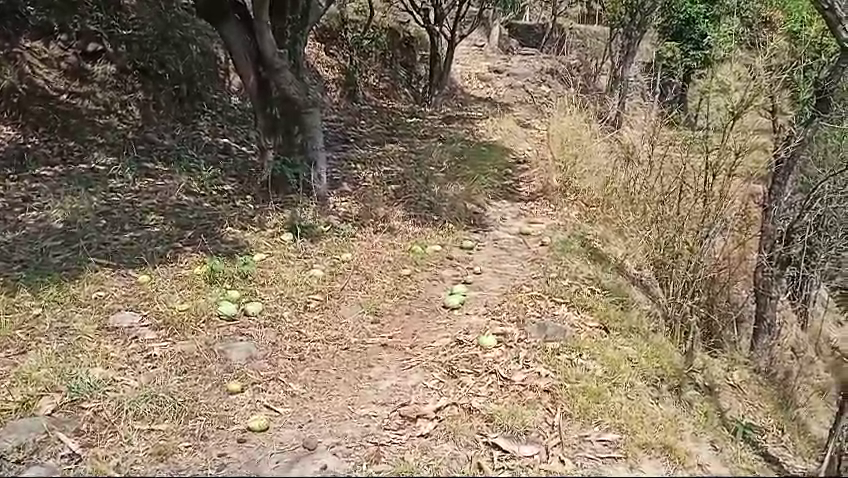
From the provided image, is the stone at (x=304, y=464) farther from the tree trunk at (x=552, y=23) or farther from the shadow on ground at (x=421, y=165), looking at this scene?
the tree trunk at (x=552, y=23)

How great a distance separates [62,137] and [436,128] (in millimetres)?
3580

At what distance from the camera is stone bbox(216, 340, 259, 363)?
306 centimetres

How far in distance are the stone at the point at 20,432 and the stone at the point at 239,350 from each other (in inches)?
27.7

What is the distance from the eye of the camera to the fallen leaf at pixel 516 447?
95.2 inches

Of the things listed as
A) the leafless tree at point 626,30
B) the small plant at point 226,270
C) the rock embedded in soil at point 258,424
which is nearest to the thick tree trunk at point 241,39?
the small plant at point 226,270

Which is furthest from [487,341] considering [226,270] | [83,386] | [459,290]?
[83,386]

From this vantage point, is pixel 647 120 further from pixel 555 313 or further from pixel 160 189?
pixel 160 189

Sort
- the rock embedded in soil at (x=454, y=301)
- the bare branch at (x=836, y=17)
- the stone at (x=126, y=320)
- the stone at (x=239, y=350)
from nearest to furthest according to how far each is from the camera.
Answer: the stone at (x=239, y=350), the stone at (x=126, y=320), the rock embedded in soil at (x=454, y=301), the bare branch at (x=836, y=17)

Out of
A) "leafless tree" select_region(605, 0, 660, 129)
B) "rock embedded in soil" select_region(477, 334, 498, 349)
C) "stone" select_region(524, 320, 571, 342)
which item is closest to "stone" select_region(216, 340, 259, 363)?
"rock embedded in soil" select_region(477, 334, 498, 349)

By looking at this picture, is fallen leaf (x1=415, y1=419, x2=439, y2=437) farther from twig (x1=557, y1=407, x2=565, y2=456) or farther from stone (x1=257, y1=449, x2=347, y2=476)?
twig (x1=557, y1=407, x2=565, y2=456)

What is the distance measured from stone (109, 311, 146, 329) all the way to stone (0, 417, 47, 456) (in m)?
0.72

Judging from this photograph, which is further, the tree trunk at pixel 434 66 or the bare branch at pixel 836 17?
the tree trunk at pixel 434 66

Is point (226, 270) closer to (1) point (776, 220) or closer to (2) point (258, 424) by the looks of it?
(2) point (258, 424)

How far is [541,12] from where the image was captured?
1381 centimetres
